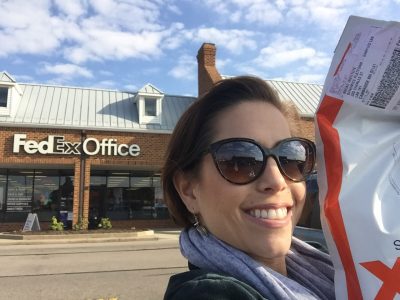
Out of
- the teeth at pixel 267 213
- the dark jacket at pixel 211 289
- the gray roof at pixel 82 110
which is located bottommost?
the dark jacket at pixel 211 289

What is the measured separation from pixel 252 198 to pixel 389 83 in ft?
1.67

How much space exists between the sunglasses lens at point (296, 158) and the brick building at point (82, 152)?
1712cm

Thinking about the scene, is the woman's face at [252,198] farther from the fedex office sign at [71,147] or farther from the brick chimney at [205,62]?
the brick chimney at [205,62]

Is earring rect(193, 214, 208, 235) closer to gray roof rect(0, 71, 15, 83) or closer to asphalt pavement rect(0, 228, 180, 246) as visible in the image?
asphalt pavement rect(0, 228, 180, 246)

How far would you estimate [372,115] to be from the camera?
136 cm

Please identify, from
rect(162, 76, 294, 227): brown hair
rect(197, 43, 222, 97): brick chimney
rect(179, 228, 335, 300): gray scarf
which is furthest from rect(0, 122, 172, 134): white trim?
rect(179, 228, 335, 300): gray scarf

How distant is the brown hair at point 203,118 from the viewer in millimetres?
1531

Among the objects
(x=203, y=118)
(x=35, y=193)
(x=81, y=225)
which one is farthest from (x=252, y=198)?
(x=35, y=193)

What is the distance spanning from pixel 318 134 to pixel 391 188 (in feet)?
0.86

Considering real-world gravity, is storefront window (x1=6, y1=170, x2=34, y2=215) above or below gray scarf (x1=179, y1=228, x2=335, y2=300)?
above

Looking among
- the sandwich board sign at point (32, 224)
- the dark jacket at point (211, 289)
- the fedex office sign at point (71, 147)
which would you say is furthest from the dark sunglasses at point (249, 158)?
the fedex office sign at point (71, 147)

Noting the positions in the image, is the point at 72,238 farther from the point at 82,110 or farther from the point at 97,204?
the point at 82,110

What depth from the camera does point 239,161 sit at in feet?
4.59

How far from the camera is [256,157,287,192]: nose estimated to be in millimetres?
1407
